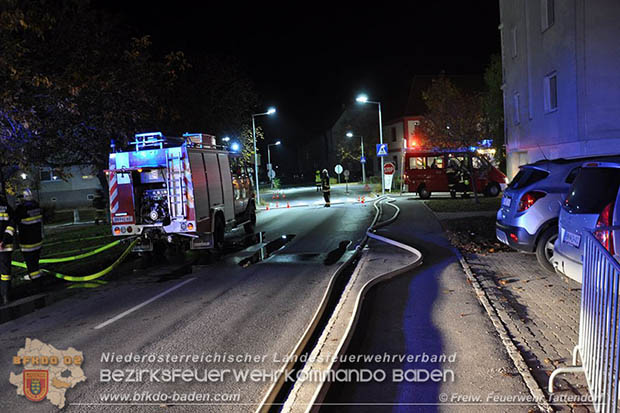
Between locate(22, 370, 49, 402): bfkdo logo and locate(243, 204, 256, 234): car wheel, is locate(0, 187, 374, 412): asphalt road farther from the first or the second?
locate(243, 204, 256, 234): car wheel

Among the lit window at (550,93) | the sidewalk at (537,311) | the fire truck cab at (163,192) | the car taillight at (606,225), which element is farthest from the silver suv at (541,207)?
the lit window at (550,93)

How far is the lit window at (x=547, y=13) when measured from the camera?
18.7 meters

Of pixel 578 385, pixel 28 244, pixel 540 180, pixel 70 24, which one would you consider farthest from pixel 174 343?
pixel 70 24

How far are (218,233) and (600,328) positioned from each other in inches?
439

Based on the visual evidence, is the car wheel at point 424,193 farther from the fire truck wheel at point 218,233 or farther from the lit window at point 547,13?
the fire truck wheel at point 218,233

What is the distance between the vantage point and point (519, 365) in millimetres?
4992

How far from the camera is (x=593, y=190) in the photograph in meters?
6.17

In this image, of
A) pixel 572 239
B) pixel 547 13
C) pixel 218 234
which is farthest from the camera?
pixel 547 13

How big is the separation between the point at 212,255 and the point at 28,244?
13.7 feet

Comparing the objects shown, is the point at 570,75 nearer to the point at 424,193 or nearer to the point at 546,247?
the point at 546,247

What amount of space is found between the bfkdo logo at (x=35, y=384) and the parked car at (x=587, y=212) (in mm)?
5803

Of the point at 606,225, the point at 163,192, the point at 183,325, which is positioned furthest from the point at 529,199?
the point at 163,192

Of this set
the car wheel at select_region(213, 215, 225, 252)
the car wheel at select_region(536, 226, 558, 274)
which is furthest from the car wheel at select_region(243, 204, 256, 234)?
the car wheel at select_region(536, 226, 558, 274)

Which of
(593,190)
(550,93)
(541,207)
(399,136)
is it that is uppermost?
(399,136)
